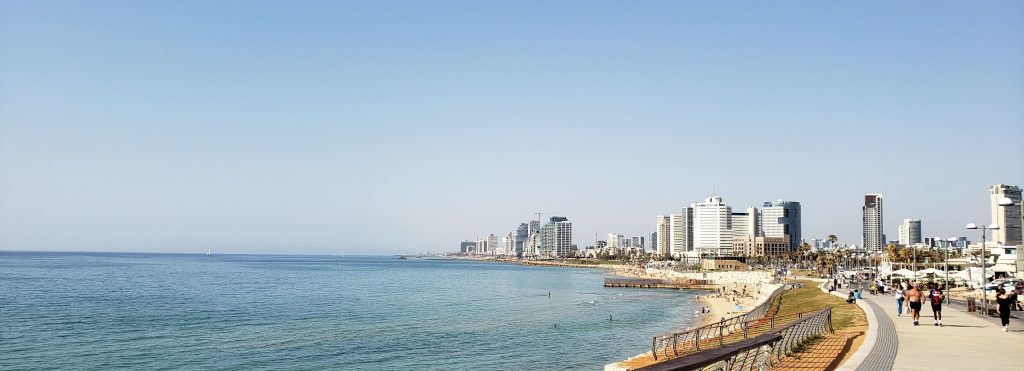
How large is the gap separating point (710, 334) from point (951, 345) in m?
17.9

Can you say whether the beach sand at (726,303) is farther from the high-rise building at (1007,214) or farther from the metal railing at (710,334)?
the high-rise building at (1007,214)

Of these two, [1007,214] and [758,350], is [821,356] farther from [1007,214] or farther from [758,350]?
[1007,214]

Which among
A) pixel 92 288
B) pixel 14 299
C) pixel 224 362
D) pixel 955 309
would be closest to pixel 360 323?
pixel 224 362

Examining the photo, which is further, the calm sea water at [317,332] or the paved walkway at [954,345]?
the calm sea water at [317,332]

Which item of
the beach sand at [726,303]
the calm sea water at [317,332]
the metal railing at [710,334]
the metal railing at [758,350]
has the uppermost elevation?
the metal railing at [758,350]

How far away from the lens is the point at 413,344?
131 feet

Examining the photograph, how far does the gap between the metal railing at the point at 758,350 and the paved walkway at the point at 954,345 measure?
1.76 metres

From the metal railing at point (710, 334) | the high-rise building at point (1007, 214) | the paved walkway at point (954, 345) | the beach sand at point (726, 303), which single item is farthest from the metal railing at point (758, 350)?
the high-rise building at point (1007, 214)

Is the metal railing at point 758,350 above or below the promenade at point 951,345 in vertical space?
above

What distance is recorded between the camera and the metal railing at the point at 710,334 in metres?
18.9

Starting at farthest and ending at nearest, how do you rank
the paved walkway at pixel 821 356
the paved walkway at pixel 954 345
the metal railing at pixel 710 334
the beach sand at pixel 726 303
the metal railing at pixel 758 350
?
the beach sand at pixel 726 303, the metal railing at pixel 710 334, the paved walkway at pixel 821 356, the paved walkway at pixel 954 345, the metal railing at pixel 758 350

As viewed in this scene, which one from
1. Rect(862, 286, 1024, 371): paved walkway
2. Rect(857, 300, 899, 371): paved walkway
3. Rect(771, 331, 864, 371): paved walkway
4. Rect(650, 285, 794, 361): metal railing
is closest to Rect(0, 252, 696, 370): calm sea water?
Rect(650, 285, 794, 361): metal railing

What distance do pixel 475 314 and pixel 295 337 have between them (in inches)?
775

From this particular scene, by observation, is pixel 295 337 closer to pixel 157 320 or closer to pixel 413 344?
pixel 413 344
